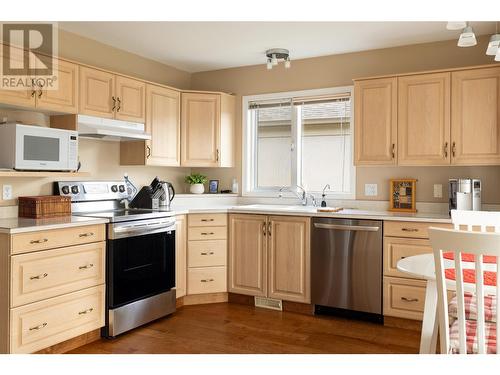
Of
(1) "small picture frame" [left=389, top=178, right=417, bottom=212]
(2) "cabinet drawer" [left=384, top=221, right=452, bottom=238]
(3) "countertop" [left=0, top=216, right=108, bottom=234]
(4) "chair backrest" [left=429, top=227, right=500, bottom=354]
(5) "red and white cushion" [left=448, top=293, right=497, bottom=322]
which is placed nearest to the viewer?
(4) "chair backrest" [left=429, top=227, right=500, bottom=354]

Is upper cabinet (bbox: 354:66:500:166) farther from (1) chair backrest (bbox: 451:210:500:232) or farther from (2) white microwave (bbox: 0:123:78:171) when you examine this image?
(2) white microwave (bbox: 0:123:78:171)

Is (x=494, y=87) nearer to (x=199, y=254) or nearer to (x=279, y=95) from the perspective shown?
(x=279, y=95)

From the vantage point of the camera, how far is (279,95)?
457 centimetres

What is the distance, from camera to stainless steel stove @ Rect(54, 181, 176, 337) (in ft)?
10.4

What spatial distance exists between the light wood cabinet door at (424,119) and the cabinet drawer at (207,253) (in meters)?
1.74

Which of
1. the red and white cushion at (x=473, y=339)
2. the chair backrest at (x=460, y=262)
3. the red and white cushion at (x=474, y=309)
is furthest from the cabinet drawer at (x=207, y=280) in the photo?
the chair backrest at (x=460, y=262)

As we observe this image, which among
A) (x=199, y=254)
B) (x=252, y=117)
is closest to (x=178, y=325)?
(x=199, y=254)

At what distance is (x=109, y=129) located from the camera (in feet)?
11.7

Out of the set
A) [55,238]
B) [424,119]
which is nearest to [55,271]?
[55,238]

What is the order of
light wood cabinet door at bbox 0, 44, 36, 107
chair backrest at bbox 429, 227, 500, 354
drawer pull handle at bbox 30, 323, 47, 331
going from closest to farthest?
1. chair backrest at bbox 429, 227, 500, 354
2. drawer pull handle at bbox 30, 323, 47, 331
3. light wood cabinet door at bbox 0, 44, 36, 107

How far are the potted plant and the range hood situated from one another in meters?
0.87

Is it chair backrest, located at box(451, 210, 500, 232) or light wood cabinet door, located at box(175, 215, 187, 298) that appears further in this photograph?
light wood cabinet door, located at box(175, 215, 187, 298)

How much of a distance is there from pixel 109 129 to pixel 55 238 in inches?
43.8

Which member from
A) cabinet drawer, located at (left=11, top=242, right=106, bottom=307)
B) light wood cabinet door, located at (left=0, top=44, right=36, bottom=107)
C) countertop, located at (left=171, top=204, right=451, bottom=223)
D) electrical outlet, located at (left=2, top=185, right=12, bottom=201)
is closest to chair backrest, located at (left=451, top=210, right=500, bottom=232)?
countertop, located at (left=171, top=204, right=451, bottom=223)
